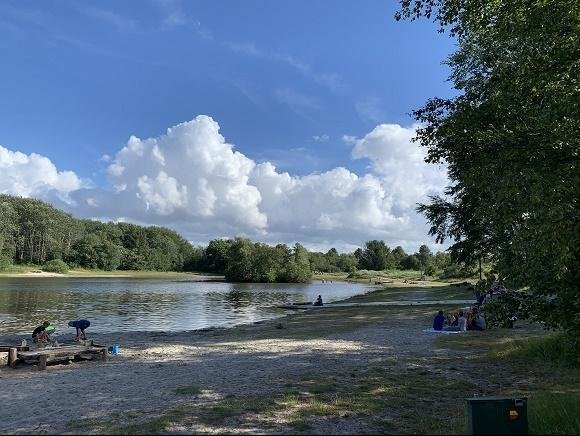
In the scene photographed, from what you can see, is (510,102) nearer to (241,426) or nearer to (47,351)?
(241,426)

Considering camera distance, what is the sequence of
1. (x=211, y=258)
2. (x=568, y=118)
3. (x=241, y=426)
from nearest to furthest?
(x=241, y=426) < (x=568, y=118) < (x=211, y=258)

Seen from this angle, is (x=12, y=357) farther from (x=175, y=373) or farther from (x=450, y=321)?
(x=450, y=321)

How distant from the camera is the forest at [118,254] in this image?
439ft

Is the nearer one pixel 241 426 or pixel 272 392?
pixel 241 426

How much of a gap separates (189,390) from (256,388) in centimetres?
168

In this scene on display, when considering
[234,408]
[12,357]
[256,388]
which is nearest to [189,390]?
[256,388]

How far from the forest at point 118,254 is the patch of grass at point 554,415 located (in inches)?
4055

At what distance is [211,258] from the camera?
607 ft

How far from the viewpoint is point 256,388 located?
13328 mm

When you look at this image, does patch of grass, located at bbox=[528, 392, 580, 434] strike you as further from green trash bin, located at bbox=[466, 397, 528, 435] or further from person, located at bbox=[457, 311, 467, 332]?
person, located at bbox=[457, 311, 467, 332]

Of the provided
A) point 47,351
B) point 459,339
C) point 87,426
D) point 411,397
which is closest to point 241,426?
point 87,426

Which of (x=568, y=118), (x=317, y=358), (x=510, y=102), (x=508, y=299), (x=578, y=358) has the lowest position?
(x=317, y=358)

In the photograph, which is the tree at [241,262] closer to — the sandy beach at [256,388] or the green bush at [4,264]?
the green bush at [4,264]

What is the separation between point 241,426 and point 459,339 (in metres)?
15.1
